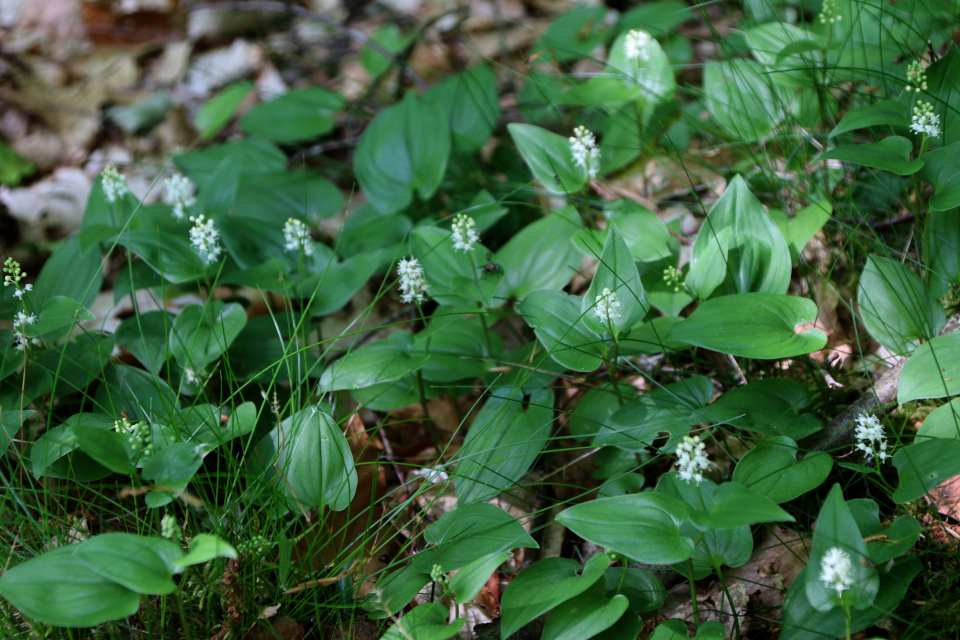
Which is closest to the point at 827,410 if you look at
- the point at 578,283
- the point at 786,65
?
the point at 578,283

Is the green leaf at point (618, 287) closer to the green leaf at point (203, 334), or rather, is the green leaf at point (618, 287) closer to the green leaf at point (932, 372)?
the green leaf at point (932, 372)

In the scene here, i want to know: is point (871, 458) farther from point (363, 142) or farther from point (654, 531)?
point (363, 142)

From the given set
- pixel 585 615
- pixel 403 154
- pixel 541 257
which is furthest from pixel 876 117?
pixel 403 154

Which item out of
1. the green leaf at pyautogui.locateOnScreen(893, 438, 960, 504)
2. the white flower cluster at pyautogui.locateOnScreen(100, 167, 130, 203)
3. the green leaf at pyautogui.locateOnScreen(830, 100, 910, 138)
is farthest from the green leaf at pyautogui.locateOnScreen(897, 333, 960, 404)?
the white flower cluster at pyautogui.locateOnScreen(100, 167, 130, 203)

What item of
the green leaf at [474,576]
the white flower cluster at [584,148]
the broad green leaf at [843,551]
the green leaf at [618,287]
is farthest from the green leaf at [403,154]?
the broad green leaf at [843,551]

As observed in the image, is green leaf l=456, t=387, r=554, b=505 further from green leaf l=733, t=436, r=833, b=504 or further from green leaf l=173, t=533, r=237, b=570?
green leaf l=173, t=533, r=237, b=570

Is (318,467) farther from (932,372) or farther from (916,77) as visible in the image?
(916,77)
